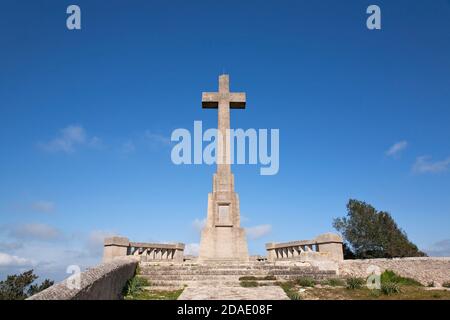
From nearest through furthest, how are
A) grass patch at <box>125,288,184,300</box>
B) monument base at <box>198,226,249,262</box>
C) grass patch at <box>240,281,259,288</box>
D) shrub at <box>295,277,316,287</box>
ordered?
grass patch at <box>125,288,184,300</box>, grass patch at <box>240,281,259,288</box>, shrub at <box>295,277,316,287</box>, monument base at <box>198,226,249,262</box>

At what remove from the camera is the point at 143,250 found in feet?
44.8

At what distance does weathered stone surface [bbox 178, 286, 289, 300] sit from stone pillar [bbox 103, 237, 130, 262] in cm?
500

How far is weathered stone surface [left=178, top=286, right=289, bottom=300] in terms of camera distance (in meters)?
7.00

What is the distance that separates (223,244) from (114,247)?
4636 millimetres

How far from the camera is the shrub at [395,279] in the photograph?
10.6 metres

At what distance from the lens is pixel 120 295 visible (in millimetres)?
7969

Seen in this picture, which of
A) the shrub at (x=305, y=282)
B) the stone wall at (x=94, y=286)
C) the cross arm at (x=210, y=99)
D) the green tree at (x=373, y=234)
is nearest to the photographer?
the stone wall at (x=94, y=286)

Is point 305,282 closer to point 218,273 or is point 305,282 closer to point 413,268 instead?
point 218,273

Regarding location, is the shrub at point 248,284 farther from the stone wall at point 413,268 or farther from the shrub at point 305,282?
the stone wall at point 413,268

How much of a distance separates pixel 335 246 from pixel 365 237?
1069cm

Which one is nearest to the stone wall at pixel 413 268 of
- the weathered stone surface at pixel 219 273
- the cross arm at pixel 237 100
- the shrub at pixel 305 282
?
the weathered stone surface at pixel 219 273

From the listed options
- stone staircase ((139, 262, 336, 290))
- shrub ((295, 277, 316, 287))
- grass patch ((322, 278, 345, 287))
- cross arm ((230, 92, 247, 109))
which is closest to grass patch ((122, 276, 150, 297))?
stone staircase ((139, 262, 336, 290))

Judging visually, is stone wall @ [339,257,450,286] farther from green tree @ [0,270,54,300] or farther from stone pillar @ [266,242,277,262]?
green tree @ [0,270,54,300]

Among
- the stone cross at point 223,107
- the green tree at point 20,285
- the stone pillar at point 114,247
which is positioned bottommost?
the green tree at point 20,285
